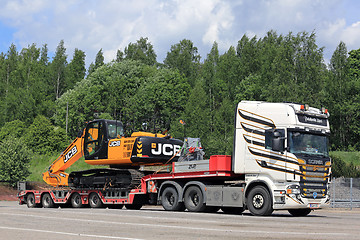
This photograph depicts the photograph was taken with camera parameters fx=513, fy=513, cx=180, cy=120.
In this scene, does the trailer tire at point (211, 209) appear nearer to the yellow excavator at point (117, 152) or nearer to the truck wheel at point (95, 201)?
the yellow excavator at point (117, 152)

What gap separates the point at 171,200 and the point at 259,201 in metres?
4.83

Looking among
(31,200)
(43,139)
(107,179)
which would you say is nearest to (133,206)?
(107,179)

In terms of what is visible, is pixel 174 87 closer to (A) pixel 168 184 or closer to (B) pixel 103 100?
(B) pixel 103 100

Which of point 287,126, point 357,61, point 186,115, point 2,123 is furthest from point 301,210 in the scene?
point 2,123

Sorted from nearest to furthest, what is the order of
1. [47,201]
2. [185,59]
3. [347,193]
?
1. [47,201]
2. [347,193]
3. [185,59]

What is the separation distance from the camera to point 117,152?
26109 millimetres

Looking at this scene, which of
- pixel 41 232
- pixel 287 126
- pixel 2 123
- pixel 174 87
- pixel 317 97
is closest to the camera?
pixel 41 232

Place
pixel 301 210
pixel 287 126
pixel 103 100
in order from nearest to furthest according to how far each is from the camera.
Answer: pixel 287 126 → pixel 301 210 → pixel 103 100

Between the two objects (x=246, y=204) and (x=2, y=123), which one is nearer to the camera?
(x=246, y=204)

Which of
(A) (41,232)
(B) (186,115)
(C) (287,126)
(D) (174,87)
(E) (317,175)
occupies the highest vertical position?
(D) (174,87)

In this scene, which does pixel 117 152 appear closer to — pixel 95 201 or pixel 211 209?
pixel 95 201

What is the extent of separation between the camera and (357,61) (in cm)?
8331

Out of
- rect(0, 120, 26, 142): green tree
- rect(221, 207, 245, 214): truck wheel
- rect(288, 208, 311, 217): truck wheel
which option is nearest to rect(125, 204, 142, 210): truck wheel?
rect(221, 207, 245, 214): truck wheel

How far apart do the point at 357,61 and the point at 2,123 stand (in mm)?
64900
